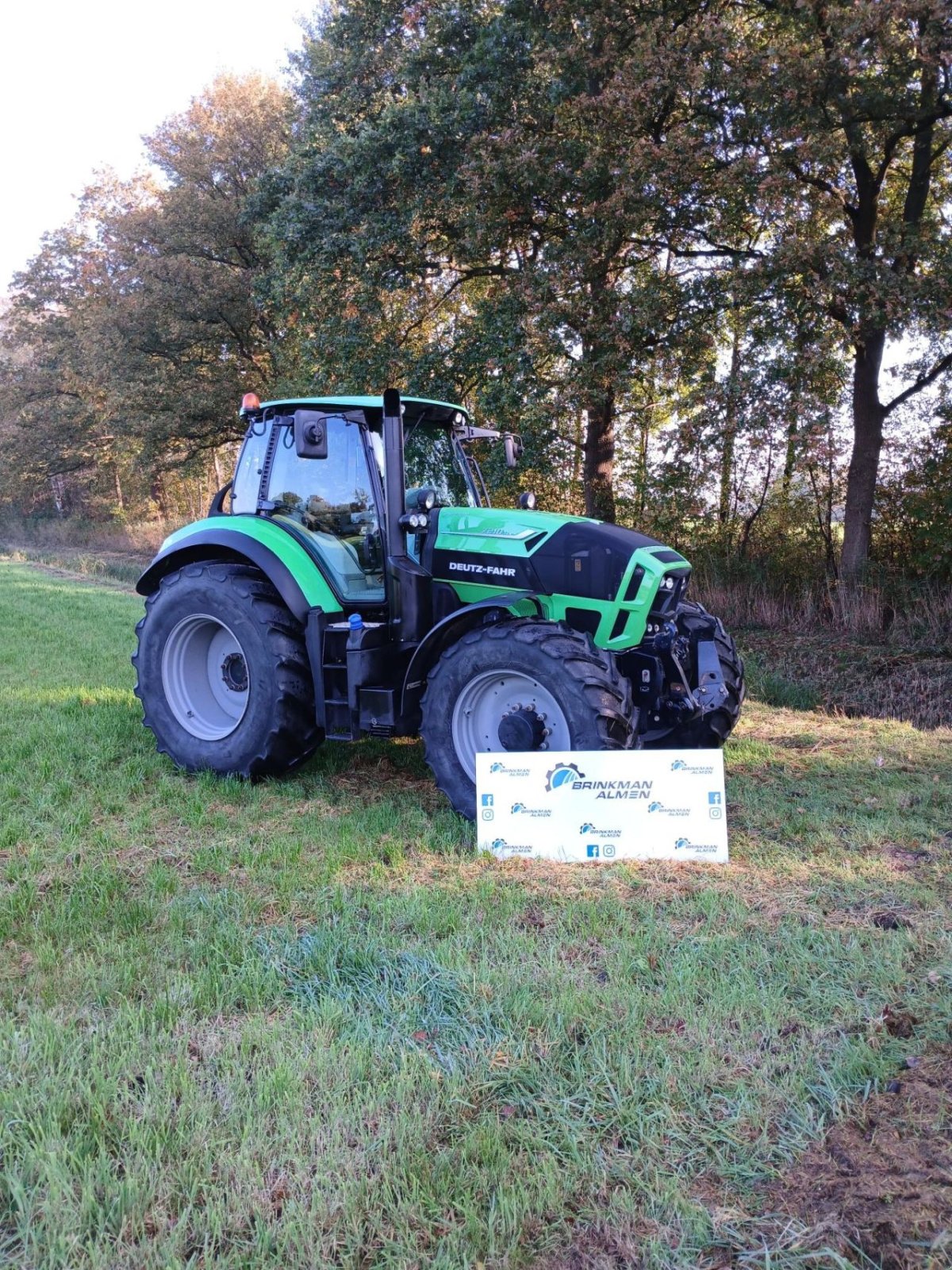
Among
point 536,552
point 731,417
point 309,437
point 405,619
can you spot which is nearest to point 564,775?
point 536,552

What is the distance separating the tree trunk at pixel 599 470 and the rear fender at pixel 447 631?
8893 millimetres

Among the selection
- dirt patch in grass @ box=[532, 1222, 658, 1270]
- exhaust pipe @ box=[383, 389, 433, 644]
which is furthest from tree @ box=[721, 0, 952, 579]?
dirt patch in grass @ box=[532, 1222, 658, 1270]

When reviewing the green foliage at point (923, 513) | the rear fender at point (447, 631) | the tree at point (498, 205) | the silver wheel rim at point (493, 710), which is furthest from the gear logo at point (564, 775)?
the green foliage at point (923, 513)

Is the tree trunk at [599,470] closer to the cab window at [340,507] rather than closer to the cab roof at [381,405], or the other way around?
the cab roof at [381,405]

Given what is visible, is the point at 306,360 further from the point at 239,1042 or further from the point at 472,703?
the point at 239,1042

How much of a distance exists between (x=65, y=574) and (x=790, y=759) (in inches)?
766

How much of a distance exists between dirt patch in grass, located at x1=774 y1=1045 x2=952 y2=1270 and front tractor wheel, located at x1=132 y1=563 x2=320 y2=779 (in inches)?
140

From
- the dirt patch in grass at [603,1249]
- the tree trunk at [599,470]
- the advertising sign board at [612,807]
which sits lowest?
the dirt patch in grass at [603,1249]

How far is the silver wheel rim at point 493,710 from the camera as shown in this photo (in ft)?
14.9

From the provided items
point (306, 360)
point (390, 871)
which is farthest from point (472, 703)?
point (306, 360)

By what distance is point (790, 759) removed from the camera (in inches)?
237

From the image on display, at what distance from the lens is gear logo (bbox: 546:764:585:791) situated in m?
4.16

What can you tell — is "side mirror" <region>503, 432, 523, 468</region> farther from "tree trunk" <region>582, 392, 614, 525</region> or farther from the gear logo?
"tree trunk" <region>582, 392, 614, 525</region>

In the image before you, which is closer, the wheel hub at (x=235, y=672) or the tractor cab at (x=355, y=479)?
the tractor cab at (x=355, y=479)
